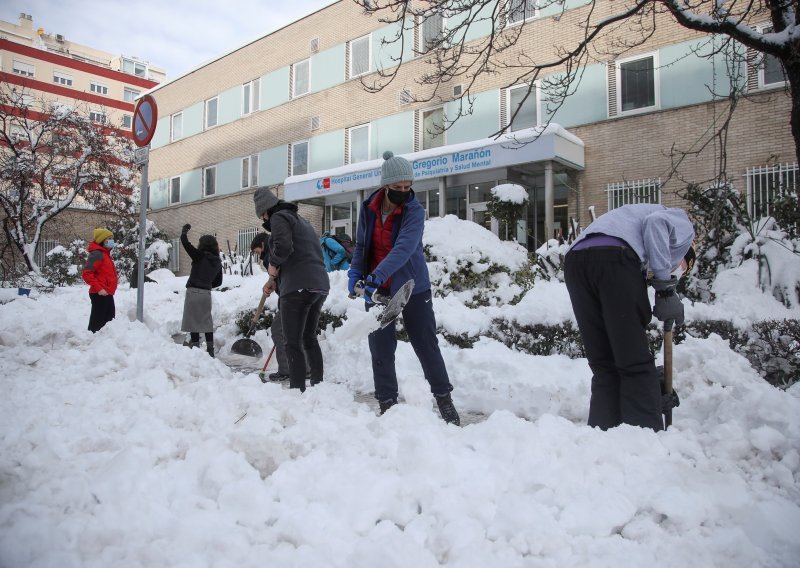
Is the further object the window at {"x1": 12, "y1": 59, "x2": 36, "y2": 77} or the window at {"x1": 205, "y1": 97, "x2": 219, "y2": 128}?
the window at {"x1": 205, "y1": 97, "x2": 219, "y2": 128}

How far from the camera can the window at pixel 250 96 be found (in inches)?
882

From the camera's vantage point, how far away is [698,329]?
480 cm

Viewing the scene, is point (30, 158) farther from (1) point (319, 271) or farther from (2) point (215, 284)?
(1) point (319, 271)

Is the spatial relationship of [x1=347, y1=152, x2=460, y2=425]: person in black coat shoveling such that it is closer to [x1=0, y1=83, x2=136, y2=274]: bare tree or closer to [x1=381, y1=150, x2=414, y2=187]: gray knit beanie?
[x1=381, y1=150, x2=414, y2=187]: gray knit beanie

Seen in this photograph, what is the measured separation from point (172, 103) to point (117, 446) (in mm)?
27830

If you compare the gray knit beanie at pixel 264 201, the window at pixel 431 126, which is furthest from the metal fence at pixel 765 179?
the gray knit beanie at pixel 264 201

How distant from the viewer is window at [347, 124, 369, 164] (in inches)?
737

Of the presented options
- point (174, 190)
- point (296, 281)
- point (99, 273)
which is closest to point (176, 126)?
point (174, 190)

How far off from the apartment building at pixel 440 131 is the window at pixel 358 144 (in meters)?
0.07

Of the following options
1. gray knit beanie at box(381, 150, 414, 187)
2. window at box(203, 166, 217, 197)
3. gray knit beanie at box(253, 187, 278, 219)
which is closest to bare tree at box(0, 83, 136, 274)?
window at box(203, 166, 217, 197)

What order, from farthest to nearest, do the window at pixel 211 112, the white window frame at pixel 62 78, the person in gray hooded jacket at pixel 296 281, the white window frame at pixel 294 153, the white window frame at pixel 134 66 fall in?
the white window frame at pixel 134 66 → the white window frame at pixel 62 78 → the window at pixel 211 112 → the white window frame at pixel 294 153 → the person in gray hooded jacket at pixel 296 281

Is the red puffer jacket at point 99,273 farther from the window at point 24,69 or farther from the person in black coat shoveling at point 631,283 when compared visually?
the window at point 24,69

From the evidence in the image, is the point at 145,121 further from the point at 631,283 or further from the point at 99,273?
the point at 631,283

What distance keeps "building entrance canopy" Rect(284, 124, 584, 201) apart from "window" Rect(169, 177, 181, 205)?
10589mm
